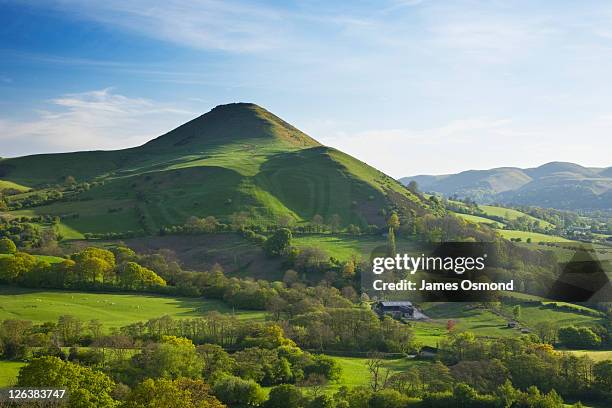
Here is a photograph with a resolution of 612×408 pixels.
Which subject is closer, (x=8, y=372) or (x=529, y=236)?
(x=8, y=372)

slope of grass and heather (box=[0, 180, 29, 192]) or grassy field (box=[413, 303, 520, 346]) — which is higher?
slope of grass and heather (box=[0, 180, 29, 192])

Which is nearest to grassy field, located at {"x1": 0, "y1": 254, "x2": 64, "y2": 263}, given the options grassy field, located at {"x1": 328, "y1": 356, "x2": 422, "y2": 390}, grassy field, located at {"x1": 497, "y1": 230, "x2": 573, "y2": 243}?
grassy field, located at {"x1": 328, "y1": 356, "x2": 422, "y2": 390}

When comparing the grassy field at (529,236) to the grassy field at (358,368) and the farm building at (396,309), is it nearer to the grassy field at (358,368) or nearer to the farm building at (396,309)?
the farm building at (396,309)

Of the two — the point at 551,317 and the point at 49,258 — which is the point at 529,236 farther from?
the point at 49,258

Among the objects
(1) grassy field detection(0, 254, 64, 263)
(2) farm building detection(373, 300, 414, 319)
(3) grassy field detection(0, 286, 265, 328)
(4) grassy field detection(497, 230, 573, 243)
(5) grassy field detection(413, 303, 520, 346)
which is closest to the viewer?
(3) grassy field detection(0, 286, 265, 328)

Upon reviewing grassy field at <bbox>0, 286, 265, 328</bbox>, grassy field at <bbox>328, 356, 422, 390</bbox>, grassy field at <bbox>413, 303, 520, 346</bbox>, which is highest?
grassy field at <bbox>0, 286, 265, 328</bbox>

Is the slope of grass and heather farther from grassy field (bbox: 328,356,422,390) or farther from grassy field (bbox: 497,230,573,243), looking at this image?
grassy field (bbox: 328,356,422,390)

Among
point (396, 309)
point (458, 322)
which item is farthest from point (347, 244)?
point (458, 322)
